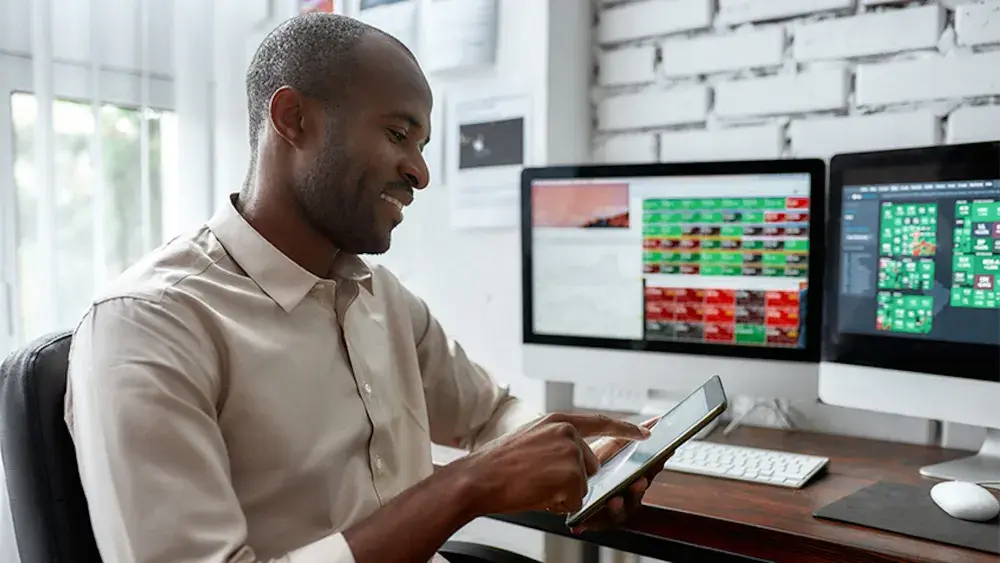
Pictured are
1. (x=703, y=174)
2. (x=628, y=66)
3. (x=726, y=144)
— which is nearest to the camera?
(x=703, y=174)

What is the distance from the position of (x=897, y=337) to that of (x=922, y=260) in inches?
4.5

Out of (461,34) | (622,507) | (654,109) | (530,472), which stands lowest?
(622,507)

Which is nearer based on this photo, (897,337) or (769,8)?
(897,337)

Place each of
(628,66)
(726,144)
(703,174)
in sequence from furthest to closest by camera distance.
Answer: (628,66)
(726,144)
(703,174)

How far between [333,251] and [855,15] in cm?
103

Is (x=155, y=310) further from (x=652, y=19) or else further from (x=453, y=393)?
(x=652, y=19)

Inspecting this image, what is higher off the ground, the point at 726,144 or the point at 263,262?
the point at 726,144

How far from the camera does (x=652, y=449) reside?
3.23 ft

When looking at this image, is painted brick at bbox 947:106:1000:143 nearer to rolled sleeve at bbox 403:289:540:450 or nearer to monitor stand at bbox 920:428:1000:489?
monitor stand at bbox 920:428:1000:489

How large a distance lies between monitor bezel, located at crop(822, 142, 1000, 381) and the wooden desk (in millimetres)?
165

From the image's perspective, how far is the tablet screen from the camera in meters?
0.95

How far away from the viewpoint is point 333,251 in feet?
3.63

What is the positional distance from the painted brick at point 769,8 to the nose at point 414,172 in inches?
34.0

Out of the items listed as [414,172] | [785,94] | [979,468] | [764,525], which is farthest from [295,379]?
[785,94]
